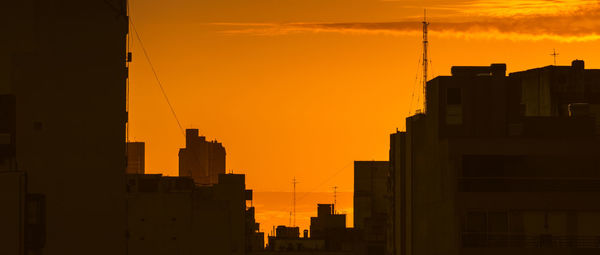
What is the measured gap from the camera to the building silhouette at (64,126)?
37531 millimetres

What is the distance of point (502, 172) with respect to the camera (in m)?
78.5

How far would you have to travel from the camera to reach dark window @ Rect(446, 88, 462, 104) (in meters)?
83.0

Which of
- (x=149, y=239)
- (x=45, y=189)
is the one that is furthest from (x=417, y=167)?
(x=149, y=239)

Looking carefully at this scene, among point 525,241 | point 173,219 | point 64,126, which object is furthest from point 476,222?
point 173,219

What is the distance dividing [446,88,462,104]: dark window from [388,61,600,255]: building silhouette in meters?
0.06

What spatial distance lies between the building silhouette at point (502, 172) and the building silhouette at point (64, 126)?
32.2 m

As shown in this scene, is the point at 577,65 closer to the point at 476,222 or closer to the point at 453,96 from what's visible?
the point at 453,96

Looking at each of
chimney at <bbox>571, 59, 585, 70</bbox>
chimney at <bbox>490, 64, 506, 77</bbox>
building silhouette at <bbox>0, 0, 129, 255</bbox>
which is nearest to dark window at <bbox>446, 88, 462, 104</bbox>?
chimney at <bbox>490, 64, 506, 77</bbox>

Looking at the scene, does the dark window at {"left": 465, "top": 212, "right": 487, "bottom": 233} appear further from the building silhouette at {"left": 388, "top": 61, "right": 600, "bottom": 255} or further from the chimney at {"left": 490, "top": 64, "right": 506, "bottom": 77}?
the chimney at {"left": 490, "top": 64, "right": 506, "bottom": 77}

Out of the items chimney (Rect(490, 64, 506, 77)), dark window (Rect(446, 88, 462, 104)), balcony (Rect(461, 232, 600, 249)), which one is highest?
chimney (Rect(490, 64, 506, 77))

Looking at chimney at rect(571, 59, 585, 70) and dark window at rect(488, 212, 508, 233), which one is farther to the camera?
chimney at rect(571, 59, 585, 70)

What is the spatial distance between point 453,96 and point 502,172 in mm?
6807

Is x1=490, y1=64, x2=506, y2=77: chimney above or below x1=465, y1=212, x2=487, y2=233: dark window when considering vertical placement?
above

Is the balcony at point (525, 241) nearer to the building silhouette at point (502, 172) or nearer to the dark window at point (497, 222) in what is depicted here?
the building silhouette at point (502, 172)
